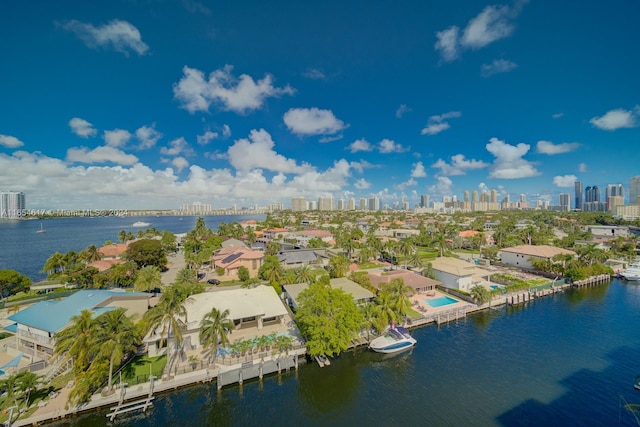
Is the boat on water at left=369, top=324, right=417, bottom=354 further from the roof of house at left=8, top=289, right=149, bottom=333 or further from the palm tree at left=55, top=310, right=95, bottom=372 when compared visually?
the roof of house at left=8, top=289, right=149, bottom=333

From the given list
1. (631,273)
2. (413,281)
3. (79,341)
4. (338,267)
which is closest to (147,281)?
(79,341)

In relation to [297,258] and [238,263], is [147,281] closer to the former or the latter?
[238,263]

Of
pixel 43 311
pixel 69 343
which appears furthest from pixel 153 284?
pixel 69 343

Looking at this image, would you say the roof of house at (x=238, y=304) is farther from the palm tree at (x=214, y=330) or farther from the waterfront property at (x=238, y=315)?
the palm tree at (x=214, y=330)

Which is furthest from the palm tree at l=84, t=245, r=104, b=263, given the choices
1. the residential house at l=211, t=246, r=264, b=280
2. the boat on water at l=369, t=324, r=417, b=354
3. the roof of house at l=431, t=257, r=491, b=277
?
the roof of house at l=431, t=257, r=491, b=277

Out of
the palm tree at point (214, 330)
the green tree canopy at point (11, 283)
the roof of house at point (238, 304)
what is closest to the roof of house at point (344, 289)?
the roof of house at point (238, 304)

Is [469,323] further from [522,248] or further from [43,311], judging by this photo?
[43,311]

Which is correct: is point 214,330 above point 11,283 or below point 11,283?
below
